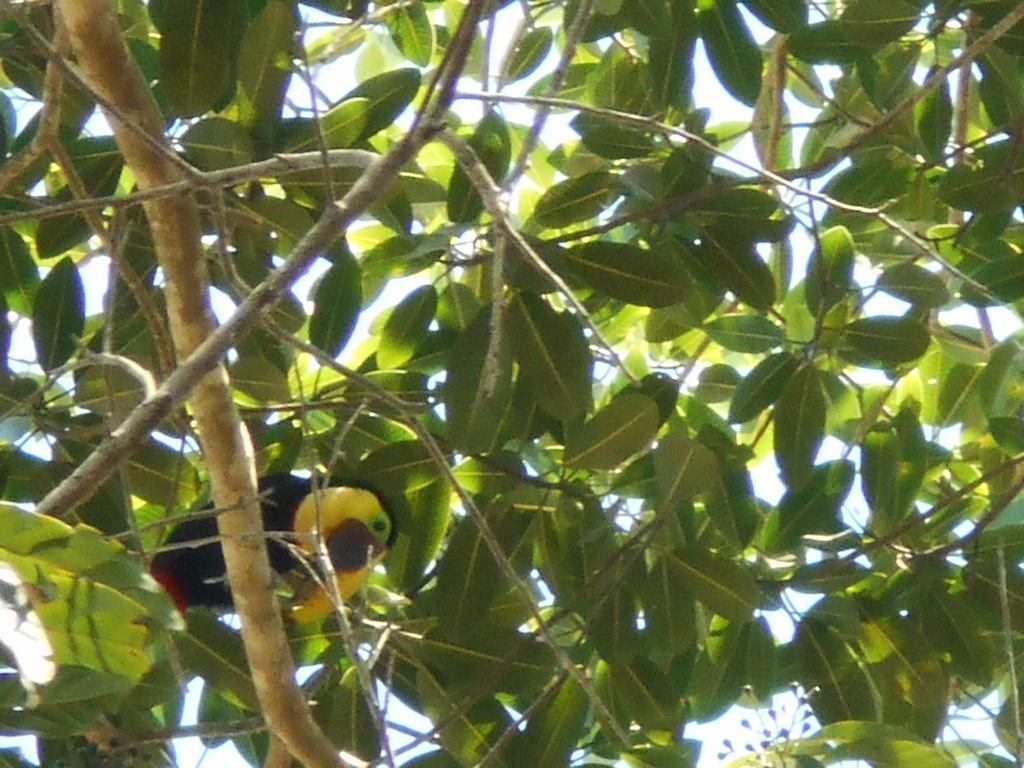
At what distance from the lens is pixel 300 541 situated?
1980mm

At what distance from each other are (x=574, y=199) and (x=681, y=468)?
1.25ft

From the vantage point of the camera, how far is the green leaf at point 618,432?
1749 millimetres

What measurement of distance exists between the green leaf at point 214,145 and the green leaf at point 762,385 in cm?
72

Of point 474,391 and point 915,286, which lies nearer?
point 474,391

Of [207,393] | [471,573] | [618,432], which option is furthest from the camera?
[471,573]

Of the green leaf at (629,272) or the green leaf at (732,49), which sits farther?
the green leaf at (732,49)

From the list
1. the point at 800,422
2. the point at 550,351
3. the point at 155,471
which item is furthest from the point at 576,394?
the point at 155,471

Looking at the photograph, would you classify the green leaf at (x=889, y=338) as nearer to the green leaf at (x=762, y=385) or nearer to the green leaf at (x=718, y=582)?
the green leaf at (x=762, y=385)

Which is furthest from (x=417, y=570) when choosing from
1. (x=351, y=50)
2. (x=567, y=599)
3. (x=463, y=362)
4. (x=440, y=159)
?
(x=351, y=50)

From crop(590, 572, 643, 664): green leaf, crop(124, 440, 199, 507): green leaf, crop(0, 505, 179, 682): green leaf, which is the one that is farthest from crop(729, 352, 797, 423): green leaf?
crop(0, 505, 179, 682): green leaf

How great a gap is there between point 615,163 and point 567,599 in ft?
2.12

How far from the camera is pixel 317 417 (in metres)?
2.04

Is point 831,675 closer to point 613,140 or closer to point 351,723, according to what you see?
point 351,723

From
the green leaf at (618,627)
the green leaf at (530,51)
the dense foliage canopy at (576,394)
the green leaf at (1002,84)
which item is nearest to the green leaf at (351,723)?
the dense foliage canopy at (576,394)
